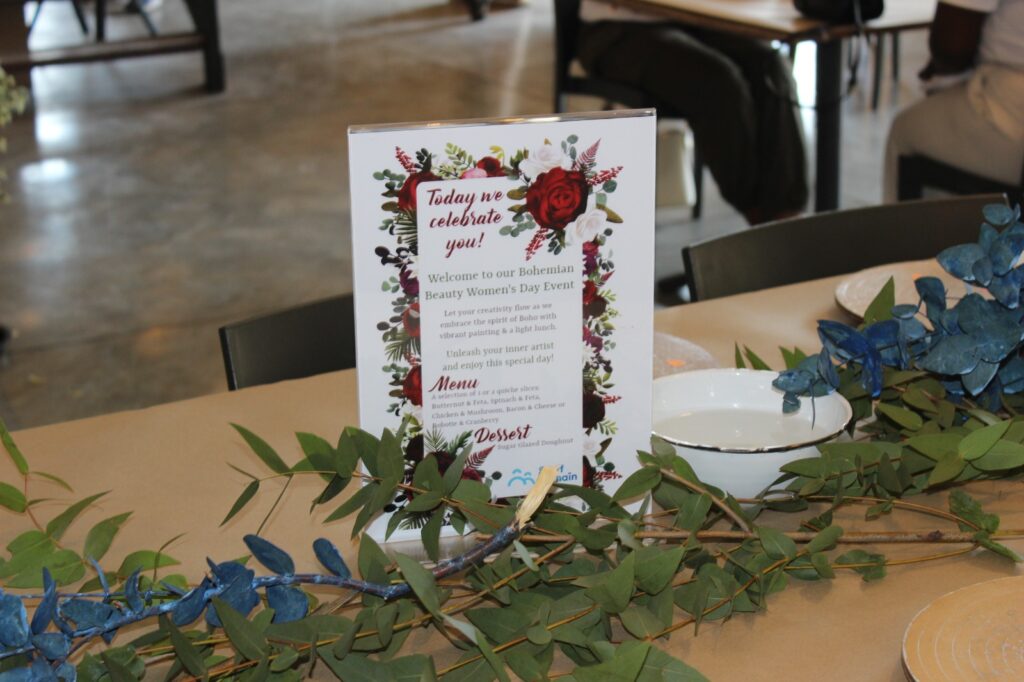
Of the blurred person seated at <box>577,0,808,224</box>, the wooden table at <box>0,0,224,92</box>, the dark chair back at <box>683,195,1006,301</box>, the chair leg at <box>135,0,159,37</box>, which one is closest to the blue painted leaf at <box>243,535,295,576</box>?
the dark chair back at <box>683,195,1006,301</box>

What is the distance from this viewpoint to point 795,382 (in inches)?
36.2

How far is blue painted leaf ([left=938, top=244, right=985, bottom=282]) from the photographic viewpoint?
89 cm

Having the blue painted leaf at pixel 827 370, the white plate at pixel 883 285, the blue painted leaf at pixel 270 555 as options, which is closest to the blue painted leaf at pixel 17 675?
the blue painted leaf at pixel 270 555

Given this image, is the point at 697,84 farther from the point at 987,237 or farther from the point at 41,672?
the point at 41,672

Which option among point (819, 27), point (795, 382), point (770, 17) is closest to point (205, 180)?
point (770, 17)

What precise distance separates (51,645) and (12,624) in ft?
0.07

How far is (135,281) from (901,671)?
140 inches

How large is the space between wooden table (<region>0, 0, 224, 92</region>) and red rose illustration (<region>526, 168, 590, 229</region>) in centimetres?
569

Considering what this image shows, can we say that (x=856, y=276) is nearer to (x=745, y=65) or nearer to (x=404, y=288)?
(x=404, y=288)

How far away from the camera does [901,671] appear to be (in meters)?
0.73

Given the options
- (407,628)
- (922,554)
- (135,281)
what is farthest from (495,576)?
(135,281)

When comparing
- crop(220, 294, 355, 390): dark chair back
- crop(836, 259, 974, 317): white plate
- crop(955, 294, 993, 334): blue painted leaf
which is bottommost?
crop(220, 294, 355, 390): dark chair back

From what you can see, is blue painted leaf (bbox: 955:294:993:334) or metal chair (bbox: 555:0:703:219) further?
metal chair (bbox: 555:0:703:219)

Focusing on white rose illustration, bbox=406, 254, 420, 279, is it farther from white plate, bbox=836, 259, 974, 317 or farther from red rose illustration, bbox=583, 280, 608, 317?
white plate, bbox=836, 259, 974, 317
